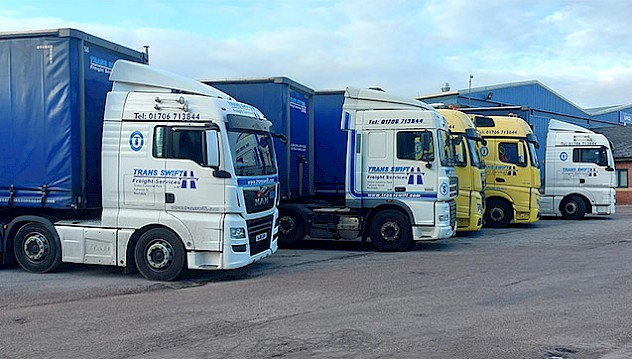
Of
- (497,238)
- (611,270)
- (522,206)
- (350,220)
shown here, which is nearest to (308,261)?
Result: (350,220)

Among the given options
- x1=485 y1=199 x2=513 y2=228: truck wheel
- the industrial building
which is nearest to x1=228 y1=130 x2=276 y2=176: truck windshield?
x1=485 y1=199 x2=513 y2=228: truck wheel

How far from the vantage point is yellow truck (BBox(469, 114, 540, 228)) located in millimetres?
18312

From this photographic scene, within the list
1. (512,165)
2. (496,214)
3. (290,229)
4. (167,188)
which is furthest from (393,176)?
(496,214)

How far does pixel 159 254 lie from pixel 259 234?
60.1 inches

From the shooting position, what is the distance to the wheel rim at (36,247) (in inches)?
403

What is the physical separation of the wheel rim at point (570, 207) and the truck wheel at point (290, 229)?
38.5 ft

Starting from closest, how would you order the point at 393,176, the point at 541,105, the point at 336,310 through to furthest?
1. the point at 336,310
2. the point at 393,176
3. the point at 541,105

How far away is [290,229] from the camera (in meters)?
14.1

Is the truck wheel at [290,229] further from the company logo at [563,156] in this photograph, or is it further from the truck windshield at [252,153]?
the company logo at [563,156]

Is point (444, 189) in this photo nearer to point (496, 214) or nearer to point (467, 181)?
point (467, 181)

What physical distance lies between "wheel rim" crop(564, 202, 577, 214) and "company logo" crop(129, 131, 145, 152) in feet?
54.4

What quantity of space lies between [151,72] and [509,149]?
11565 millimetres

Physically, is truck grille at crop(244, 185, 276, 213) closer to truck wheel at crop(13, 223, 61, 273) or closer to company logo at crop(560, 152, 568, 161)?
truck wheel at crop(13, 223, 61, 273)

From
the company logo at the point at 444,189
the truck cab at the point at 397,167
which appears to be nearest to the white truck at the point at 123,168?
the truck cab at the point at 397,167
